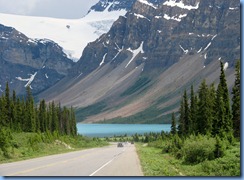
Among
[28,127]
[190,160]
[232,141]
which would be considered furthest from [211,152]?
[28,127]

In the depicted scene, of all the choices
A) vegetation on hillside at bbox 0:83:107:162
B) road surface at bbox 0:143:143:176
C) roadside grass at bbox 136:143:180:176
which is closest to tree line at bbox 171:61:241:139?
roadside grass at bbox 136:143:180:176

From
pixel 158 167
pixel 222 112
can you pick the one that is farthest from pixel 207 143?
pixel 222 112

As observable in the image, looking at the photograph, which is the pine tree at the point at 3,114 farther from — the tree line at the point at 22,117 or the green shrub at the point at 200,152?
the green shrub at the point at 200,152

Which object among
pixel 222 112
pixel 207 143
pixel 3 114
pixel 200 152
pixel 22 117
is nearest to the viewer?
pixel 200 152

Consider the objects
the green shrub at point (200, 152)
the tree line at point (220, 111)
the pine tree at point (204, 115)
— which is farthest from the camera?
the pine tree at point (204, 115)

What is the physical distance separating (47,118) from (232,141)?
95.1 m

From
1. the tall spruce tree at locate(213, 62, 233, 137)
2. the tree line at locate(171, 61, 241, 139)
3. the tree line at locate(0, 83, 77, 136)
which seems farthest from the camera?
the tree line at locate(0, 83, 77, 136)

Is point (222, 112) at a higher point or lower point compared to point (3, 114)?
lower

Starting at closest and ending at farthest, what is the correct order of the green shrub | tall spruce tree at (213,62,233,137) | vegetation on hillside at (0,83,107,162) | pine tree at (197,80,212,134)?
1. the green shrub
2. tall spruce tree at (213,62,233,137)
3. pine tree at (197,80,212,134)
4. vegetation on hillside at (0,83,107,162)

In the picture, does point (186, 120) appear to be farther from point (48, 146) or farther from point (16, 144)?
point (16, 144)

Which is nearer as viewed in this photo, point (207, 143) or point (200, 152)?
point (200, 152)

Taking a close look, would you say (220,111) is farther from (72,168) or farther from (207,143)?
(72,168)

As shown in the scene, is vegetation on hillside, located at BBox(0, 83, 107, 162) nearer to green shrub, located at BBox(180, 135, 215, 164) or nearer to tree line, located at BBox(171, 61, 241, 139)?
tree line, located at BBox(171, 61, 241, 139)

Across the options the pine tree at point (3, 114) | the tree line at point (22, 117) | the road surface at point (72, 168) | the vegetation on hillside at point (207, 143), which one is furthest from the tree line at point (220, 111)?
the pine tree at point (3, 114)
